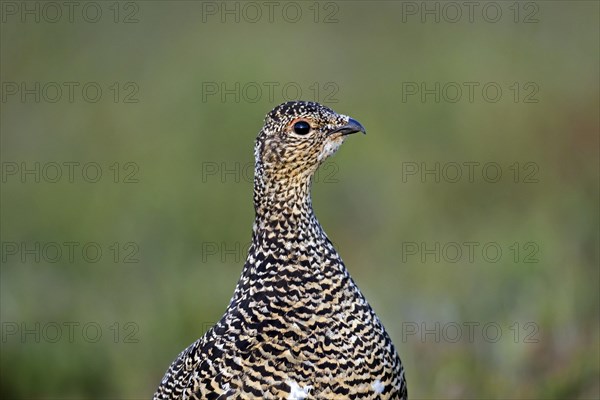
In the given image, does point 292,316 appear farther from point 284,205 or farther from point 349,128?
point 349,128

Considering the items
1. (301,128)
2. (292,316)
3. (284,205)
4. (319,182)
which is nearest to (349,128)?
(301,128)

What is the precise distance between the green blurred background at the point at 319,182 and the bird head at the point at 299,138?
2.40 metres

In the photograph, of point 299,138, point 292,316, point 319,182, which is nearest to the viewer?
point 292,316

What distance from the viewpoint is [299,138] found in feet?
17.0

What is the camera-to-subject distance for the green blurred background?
782 centimetres

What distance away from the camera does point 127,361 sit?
800 cm

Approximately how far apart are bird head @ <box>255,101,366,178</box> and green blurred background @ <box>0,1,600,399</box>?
240cm

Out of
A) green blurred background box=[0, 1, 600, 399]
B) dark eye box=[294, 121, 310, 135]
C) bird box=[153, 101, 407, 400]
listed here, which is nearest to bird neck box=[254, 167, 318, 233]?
bird box=[153, 101, 407, 400]

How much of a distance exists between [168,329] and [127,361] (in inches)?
13.8

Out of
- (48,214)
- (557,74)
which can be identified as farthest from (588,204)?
(48,214)

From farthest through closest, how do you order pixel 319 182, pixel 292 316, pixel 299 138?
pixel 319 182
pixel 299 138
pixel 292 316

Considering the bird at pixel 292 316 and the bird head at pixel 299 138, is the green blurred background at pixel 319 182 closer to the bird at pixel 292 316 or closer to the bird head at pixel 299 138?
the bird at pixel 292 316

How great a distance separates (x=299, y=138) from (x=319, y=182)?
235 inches

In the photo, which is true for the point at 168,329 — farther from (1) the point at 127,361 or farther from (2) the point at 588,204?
(2) the point at 588,204
